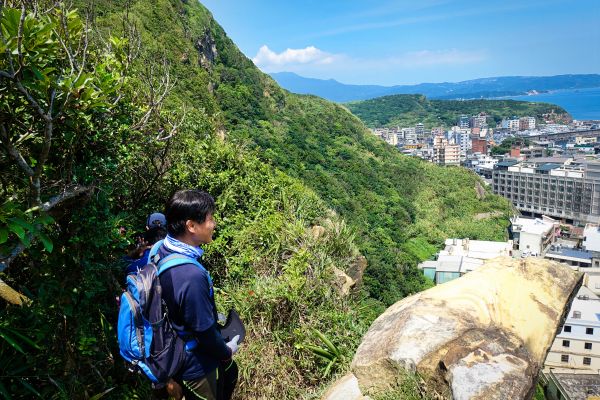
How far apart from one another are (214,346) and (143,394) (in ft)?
Result: 3.55

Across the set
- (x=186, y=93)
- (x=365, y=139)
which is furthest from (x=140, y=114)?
(x=365, y=139)

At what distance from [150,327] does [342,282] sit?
6.99 ft

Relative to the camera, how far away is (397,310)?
2.78 metres

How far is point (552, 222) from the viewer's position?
3741 cm

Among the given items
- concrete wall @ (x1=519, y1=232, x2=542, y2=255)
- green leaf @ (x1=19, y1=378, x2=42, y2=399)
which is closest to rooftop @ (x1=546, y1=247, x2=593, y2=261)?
concrete wall @ (x1=519, y1=232, x2=542, y2=255)

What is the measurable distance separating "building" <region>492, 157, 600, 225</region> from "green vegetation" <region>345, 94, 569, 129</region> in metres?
63.7

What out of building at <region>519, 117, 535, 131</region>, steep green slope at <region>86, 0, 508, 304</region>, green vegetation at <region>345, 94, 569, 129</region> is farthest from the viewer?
green vegetation at <region>345, 94, 569, 129</region>

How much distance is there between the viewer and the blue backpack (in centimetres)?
167

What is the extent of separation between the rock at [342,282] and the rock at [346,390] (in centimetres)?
106

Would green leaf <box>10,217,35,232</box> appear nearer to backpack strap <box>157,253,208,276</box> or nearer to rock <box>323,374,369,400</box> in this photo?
backpack strap <box>157,253,208,276</box>

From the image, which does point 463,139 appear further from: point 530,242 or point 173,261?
point 173,261

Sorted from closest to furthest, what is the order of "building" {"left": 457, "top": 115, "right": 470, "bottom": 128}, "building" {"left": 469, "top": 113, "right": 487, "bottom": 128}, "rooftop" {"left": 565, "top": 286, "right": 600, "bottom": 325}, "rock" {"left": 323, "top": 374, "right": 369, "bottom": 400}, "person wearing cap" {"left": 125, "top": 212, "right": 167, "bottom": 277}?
"rock" {"left": 323, "top": 374, "right": 369, "bottom": 400}
"person wearing cap" {"left": 125, "top": 212, "right": 167, "bottom": 277}
"rooftop" {"left": 565, "top": 286, "right": 600, "bottom": 325}
"building" {"left": 457, "top": 115, "right": 470, "bottom": 128}
"building" {"left": 469, "top": 113, "right": 487, "bottom": 128}

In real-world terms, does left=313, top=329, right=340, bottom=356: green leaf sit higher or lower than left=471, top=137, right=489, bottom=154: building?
higher

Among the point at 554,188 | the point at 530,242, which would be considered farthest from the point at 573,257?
the point at 554,188
